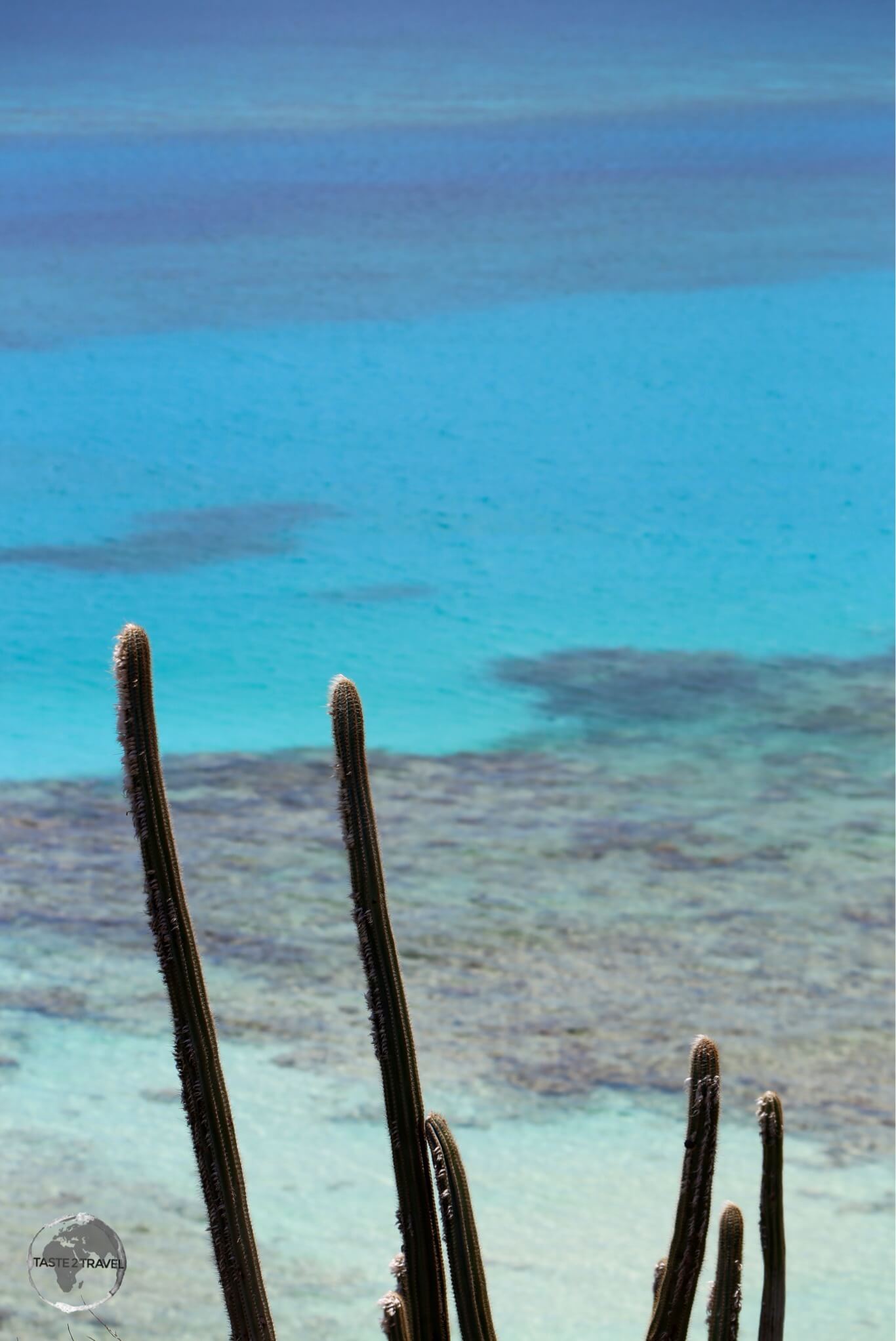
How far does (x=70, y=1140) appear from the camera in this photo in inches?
115

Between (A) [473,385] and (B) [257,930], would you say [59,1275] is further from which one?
(A) [473,385]

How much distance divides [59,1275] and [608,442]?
886 centimetres

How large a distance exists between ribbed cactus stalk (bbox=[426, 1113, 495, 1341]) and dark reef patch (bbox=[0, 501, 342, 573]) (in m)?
6.78

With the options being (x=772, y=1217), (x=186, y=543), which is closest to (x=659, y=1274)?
(x=772, y=1217)

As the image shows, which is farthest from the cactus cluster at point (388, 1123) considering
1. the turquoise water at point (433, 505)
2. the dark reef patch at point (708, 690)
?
the dark reef patch at point (708, 690)

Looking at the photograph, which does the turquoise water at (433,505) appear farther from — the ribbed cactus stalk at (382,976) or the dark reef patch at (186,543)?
the ribbed cactus stalk at (382,976)

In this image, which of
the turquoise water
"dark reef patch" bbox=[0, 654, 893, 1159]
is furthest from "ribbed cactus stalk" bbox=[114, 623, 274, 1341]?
the turquoise water

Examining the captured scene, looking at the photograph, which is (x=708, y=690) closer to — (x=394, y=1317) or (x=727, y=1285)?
(x=727, y=1285)

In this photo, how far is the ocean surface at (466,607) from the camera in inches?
118

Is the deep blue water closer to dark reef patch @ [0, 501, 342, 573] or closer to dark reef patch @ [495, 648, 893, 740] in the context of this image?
dark reef patch @ [0, 501, 342, 573]

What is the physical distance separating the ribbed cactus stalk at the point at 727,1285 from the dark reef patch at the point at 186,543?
683cm

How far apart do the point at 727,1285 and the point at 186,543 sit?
7.22 metres

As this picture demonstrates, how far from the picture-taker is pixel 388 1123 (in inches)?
45.4

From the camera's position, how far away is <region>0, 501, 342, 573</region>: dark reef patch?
7.89 meters
